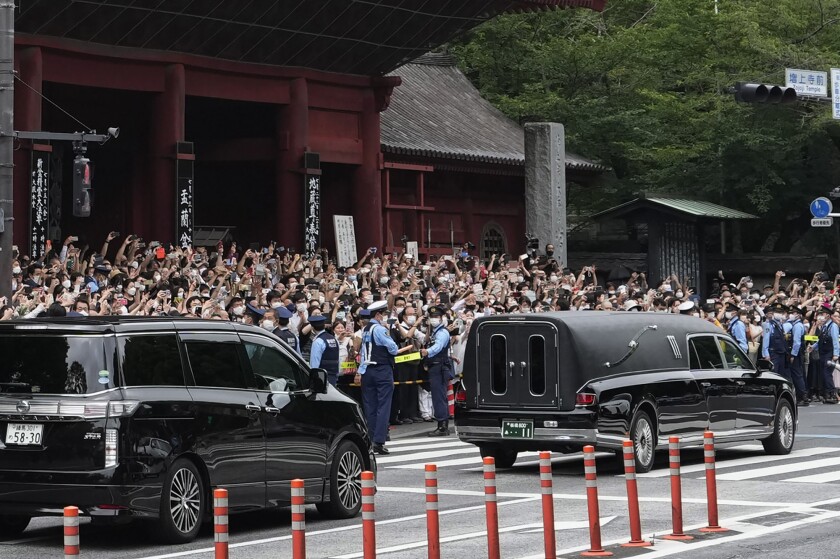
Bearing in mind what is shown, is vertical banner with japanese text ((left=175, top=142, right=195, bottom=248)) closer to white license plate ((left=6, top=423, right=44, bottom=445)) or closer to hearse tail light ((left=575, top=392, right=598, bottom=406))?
hearse tail light ((left=575, top=392, right=598, bottom=406))

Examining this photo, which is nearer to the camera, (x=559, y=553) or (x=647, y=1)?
(x=559, y=553)

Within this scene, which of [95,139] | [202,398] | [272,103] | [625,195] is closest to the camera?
[202,398]

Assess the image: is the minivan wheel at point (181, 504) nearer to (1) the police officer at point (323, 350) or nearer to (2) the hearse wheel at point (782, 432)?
(1) the police officer at point (323, 350)

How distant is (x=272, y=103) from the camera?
3391cm

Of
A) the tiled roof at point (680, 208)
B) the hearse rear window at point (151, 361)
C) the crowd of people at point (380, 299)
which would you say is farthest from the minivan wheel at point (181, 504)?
the tiled roof at point (680, 208)

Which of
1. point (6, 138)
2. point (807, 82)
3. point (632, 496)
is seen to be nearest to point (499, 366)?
point (632, 496)

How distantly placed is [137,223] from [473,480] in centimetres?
1966

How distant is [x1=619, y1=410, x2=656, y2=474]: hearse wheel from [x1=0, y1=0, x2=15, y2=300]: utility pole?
754cm

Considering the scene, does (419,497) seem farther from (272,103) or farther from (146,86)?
(272,103)

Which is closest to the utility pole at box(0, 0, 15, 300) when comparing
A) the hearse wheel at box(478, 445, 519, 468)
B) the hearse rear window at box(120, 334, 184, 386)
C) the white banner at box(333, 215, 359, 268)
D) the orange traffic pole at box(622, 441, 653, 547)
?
the hearse rear window at box(120, 334, 184, 386)

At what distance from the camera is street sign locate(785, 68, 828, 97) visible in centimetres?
2800

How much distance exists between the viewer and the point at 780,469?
1702 centimetres

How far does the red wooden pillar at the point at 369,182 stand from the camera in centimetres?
3569

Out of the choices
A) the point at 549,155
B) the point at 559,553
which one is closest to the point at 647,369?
the point at 559,553
